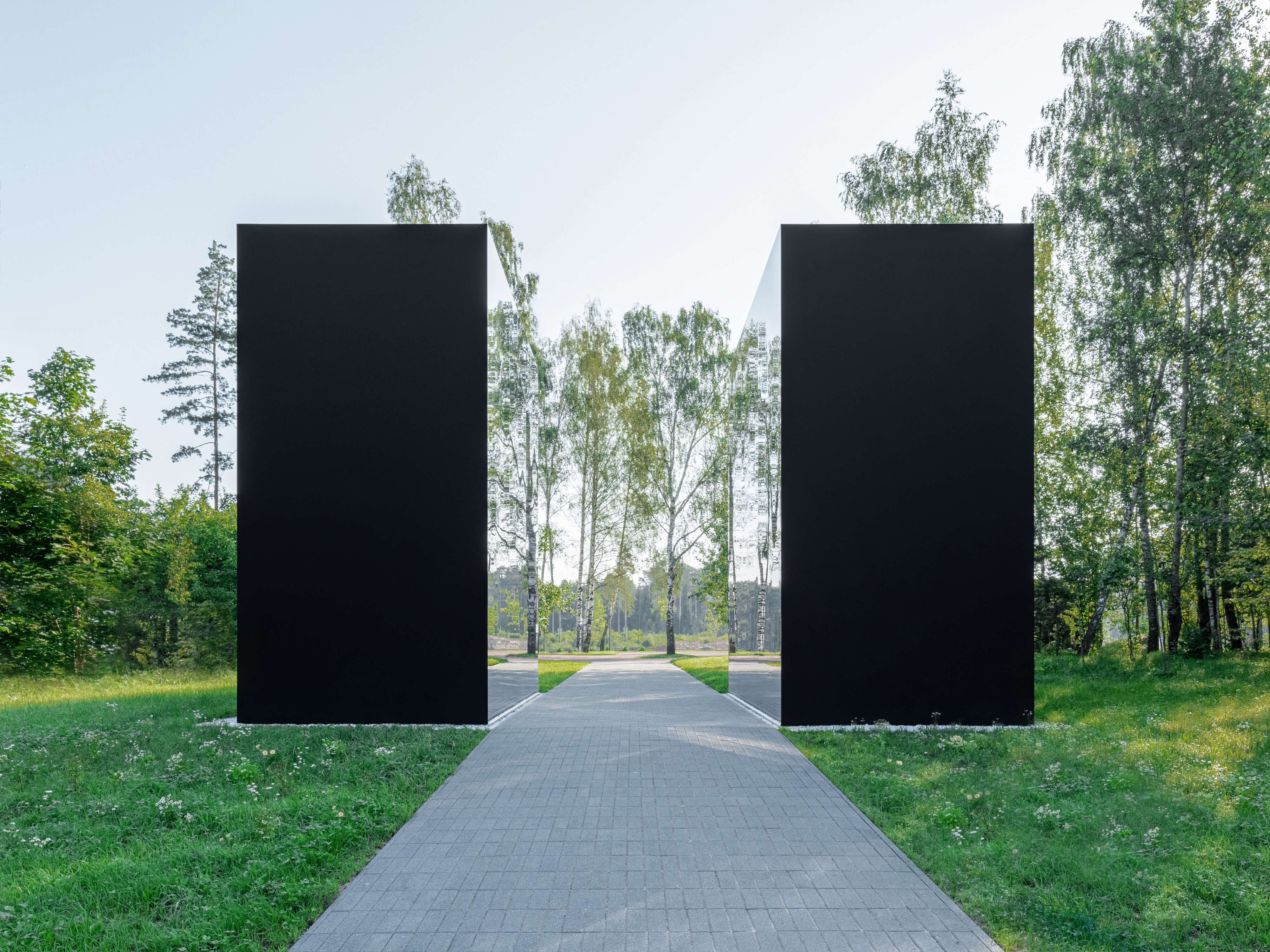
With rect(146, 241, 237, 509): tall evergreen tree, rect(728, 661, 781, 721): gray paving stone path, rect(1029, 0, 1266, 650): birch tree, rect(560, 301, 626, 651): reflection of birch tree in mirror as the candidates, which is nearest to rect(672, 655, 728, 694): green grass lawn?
rect(728, 661, 781, 721): gray paving stone path

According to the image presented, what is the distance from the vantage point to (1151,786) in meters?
5.66

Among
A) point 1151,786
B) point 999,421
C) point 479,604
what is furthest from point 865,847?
point 999,421

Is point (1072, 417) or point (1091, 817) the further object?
point (1072, 417)

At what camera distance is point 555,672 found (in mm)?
17297

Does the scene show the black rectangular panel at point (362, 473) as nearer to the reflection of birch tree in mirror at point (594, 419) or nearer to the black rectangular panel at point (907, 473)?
the black rectangular panel at point (907, 473)

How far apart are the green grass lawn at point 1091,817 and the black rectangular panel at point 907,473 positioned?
24.0 inches

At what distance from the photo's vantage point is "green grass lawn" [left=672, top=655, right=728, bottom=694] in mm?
13594

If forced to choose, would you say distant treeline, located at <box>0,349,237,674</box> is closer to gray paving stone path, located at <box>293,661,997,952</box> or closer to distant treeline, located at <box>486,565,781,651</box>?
distant treeline, located at <box>486,565,781,651</box>

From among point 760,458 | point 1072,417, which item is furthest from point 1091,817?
point 1072,417

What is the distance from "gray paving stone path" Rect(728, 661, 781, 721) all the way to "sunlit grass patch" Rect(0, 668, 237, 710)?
784 centimetres

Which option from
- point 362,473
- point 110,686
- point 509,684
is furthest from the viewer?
point 110,686

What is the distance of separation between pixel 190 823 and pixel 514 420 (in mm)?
6665

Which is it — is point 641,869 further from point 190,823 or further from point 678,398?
point 678,398

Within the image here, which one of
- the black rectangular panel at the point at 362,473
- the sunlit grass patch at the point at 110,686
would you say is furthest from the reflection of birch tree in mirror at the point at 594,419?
the black rectangular panel at the point at 362,473
